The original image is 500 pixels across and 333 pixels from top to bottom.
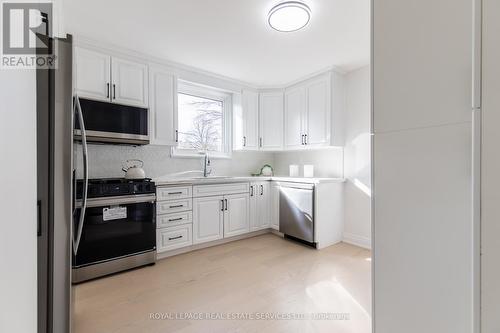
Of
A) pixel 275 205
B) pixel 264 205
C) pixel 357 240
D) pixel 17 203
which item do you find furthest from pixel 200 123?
pixel 17 203

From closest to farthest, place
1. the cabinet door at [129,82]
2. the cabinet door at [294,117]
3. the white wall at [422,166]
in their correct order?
the white wall at [422,166]
the cabinet door at [129,82]
the cabinet door at [294,117]

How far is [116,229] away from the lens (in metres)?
2.31

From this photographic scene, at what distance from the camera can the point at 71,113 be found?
1106mm

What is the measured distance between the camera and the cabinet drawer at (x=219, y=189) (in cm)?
297

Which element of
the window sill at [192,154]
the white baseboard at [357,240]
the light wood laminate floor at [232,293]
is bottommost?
the light wood laminate floor at [232,293]

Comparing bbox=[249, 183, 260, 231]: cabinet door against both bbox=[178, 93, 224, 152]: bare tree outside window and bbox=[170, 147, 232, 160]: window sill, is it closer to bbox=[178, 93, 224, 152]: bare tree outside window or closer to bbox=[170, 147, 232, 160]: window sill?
bbox=[170, 147, 232, 160]: window sill

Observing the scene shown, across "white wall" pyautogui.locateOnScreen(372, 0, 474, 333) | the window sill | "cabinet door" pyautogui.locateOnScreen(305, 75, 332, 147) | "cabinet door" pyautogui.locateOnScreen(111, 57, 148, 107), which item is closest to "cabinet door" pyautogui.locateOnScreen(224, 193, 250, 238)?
the window sill

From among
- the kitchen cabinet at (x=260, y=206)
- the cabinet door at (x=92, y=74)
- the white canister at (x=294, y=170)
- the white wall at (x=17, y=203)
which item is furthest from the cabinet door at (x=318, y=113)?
the white wall at (x=17, y=203)

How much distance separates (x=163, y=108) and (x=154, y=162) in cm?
75

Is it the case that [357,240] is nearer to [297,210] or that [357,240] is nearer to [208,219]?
[297,210]

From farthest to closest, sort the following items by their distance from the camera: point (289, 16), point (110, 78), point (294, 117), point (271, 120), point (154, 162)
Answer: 1. point (271, 120)
2. point (294, 117)
3. point (154, 162)
4. point (110, 78)
5. point (289, 16)

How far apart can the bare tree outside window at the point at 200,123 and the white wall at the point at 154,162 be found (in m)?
0.26

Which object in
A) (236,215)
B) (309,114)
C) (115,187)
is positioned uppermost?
(309,114)

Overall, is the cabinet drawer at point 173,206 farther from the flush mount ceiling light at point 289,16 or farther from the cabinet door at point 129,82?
the flush mount ceiling light at point 289,16
